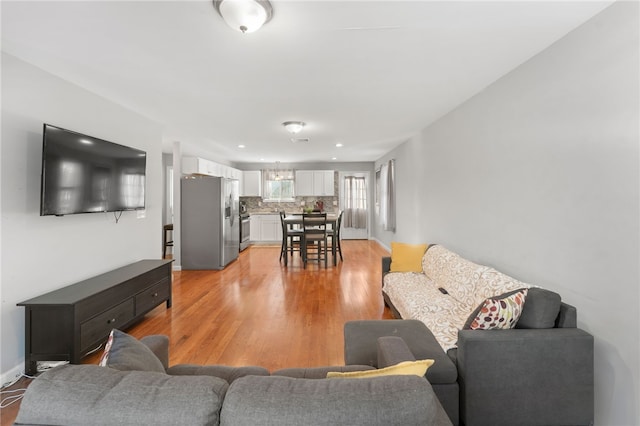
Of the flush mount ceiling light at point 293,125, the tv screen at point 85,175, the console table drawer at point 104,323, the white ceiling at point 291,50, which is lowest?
the console table drawer at point 104,323

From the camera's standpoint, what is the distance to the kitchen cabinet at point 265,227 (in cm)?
838

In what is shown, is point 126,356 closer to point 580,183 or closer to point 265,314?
point 265,314

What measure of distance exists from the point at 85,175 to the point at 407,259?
11.2ft

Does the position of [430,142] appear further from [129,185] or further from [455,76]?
[129,185]

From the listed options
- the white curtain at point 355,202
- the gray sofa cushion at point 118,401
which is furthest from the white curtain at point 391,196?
the gray sofa cushion at point 118,401

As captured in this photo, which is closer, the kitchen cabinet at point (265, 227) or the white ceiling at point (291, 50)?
the white ceiling at point (291, 50)

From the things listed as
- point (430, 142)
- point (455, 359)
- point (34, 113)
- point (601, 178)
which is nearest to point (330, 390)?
point (455, 359)

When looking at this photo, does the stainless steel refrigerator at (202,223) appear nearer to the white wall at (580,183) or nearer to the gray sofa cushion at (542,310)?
the white wall at (580,183)

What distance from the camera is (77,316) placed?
2.24 metres

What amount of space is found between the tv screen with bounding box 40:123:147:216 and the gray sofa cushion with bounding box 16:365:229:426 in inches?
81.2

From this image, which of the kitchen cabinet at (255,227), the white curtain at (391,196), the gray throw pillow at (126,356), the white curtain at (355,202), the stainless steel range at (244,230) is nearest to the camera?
the gray throw pillow at (126,356)

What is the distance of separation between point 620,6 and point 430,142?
2.73 meters

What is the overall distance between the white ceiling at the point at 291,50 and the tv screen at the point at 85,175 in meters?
0.56

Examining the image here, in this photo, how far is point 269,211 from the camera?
882cm
